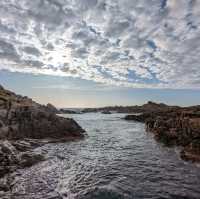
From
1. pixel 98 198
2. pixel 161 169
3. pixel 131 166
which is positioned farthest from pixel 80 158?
pixel 98 198

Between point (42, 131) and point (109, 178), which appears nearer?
point (109, 178)

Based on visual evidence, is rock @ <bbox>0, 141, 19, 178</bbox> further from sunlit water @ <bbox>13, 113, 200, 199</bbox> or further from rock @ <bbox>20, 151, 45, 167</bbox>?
sunlit water @ <bbox>13, 113, 200, 199</bbox>

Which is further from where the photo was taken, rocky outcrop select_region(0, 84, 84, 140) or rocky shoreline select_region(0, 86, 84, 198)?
rocky outcrop select_region(0, 84, 84, 140)

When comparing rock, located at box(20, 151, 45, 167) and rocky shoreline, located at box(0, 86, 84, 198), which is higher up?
rocky shoreline, located at box(0, 86, 84, 198)

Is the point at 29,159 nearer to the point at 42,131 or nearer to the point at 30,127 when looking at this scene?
the point at 30,127

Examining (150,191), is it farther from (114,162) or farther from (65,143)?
(65,143)

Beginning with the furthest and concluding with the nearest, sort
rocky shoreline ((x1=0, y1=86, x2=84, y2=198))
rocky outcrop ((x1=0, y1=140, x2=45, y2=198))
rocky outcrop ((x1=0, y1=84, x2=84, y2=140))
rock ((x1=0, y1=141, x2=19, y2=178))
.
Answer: rocky outcrop ((x1=0, y1=84, x2=84, y2=140))
rocky shoreline ((x1=0, y1=86, x2=84, y2=198))
rock ((x1=0, y1=141, x2=19, y2=178))
rocky outcrop ((x1=0, y1=140, x2=45, y2=198))

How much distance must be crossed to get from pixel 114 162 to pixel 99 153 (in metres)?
5.18

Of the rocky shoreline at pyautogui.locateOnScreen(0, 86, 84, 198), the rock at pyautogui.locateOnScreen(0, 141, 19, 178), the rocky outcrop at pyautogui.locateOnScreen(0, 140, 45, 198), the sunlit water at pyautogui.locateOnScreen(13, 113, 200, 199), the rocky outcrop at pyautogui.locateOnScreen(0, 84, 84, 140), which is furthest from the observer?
the rocky outcrop at pyautogui.locateOnScreen(0, 84, 84, 140)

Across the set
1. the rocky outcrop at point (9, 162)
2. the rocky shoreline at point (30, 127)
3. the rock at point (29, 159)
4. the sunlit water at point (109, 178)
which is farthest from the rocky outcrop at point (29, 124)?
the sunlit water at point (109, 178)

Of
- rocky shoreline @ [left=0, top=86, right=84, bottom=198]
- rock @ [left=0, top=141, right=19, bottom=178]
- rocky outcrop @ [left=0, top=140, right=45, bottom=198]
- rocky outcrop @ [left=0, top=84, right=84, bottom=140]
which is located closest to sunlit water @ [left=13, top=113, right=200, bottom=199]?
rocky outcrop @ [left=0, top=140, right=45, bottom=198]

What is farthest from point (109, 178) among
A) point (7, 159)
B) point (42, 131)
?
point (42, 131)

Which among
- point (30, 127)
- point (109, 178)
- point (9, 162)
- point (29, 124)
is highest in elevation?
point (29, 124)

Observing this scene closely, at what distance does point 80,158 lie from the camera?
24.6m
